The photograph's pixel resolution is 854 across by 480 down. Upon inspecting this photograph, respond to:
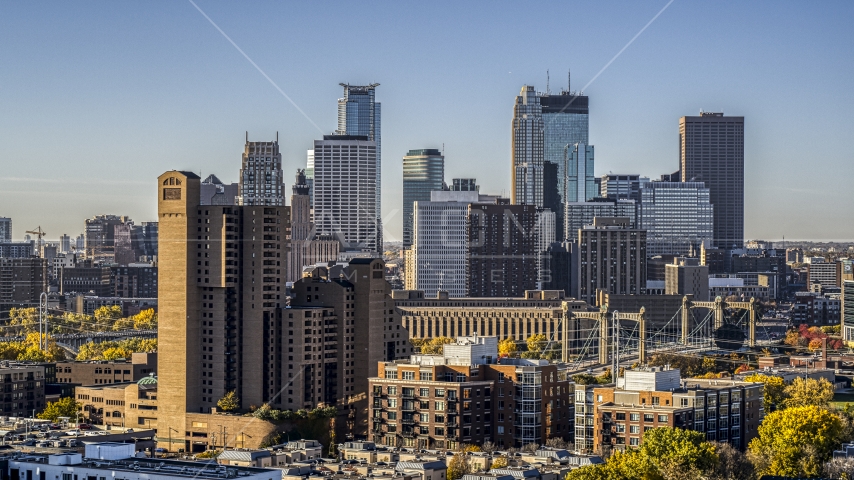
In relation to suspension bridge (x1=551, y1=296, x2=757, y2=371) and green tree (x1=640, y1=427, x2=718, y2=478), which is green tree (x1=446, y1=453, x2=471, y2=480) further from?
suspension bridge (x1=551, y1=296, x2=757, y2=371)

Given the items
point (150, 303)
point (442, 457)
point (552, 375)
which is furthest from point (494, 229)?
point (442, 457)

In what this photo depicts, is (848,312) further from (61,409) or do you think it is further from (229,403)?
(61,409)

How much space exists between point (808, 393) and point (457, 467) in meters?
31.2

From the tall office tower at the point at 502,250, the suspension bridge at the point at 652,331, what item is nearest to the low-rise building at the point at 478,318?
the suspension bridge at the point at 652,331

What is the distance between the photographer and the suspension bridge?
113 meters

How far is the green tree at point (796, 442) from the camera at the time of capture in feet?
194

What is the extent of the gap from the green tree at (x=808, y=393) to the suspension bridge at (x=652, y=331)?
57.6ft

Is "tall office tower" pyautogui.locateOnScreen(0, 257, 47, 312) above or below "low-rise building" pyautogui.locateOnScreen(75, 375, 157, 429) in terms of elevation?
above

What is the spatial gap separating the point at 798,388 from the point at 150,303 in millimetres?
96541

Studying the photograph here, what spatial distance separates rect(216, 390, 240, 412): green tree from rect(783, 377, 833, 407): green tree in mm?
24735

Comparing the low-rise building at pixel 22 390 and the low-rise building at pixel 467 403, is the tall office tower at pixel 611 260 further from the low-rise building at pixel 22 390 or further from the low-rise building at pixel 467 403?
the low-rise building at pixel 467 403

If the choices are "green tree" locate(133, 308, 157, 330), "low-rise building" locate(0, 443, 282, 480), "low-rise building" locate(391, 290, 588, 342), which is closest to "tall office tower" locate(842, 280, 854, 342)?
"low-rise building" locate(391, 290, 588, 342)

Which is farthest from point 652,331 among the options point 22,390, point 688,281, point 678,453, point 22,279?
point 678,453

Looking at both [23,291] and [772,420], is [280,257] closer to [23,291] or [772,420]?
[772,420]
